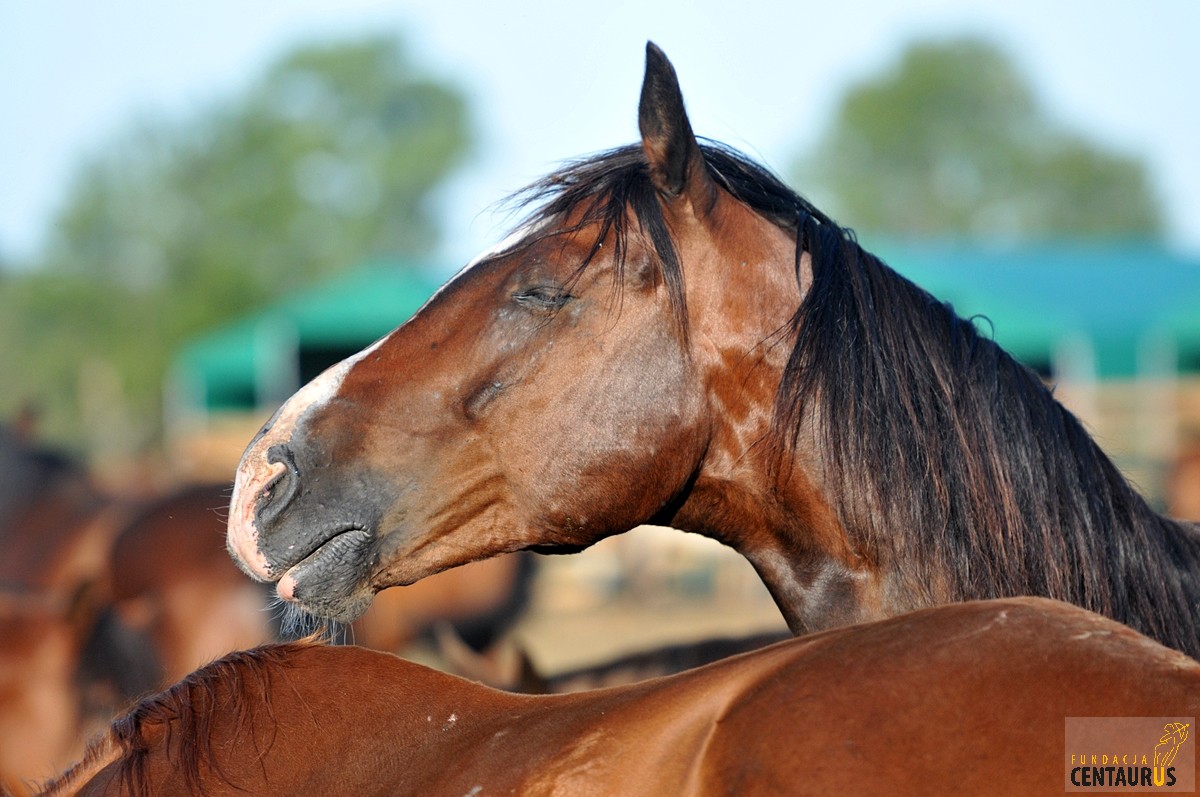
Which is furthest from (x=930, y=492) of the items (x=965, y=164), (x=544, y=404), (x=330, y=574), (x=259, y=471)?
(x=965, y=164)

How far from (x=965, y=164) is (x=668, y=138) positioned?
5016cm

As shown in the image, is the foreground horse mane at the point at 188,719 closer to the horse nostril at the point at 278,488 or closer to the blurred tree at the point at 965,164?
the horse nostril at the point at 278,488

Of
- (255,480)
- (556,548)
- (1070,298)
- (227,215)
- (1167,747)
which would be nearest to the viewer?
(1167,747)

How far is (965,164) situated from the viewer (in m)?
49.1

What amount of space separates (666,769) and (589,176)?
130 centimetres

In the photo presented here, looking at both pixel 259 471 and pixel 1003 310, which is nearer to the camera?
pixel 259 471

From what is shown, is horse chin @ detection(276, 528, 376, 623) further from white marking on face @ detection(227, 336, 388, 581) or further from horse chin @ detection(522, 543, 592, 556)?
horse chin @ detection(522, 543, 592, 556)

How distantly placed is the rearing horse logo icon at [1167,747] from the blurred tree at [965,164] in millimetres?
46675

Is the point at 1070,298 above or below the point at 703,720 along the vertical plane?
above

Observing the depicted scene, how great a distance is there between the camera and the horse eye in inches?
87.4

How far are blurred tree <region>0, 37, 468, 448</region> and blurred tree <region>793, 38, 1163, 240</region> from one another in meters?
17.0

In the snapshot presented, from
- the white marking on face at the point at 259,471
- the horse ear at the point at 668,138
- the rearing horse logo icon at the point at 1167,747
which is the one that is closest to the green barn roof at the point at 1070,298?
the horse ear at the point at 668,138

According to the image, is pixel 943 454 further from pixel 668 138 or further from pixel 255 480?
pixel 255 480

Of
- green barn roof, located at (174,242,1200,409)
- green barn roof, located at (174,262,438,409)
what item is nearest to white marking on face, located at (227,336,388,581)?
green barn roof, located at (174,262,438,409)
